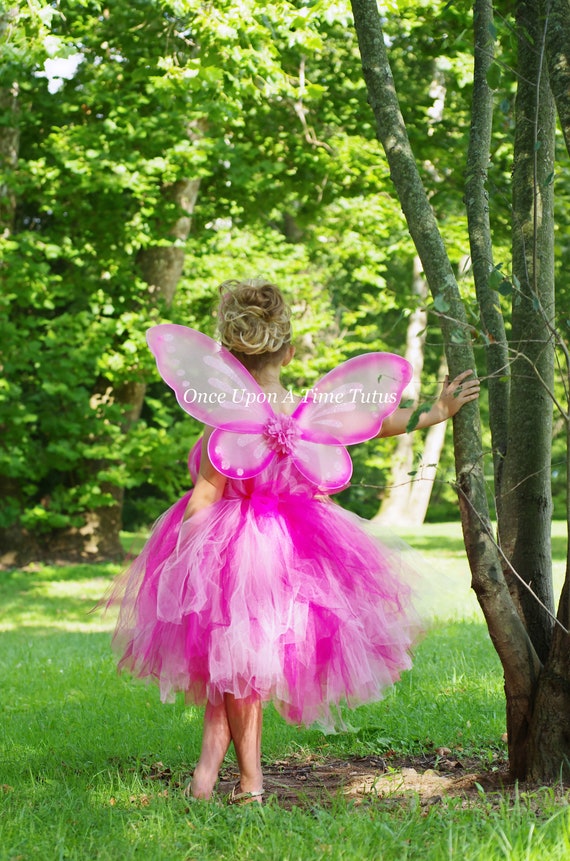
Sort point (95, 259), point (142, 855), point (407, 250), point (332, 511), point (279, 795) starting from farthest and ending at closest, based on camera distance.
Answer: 1. point (407, 250)
2. point (95, 259)
3. point (332, 511)
4. point (279, 795)
5. point (142, 855)

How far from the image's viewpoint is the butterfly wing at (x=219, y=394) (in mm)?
3180

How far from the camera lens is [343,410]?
10.9ft

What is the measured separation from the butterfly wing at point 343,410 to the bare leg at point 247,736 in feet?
2.56

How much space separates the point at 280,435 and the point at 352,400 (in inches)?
11.3

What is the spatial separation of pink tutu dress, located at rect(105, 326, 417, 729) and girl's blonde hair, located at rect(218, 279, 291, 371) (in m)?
0.39

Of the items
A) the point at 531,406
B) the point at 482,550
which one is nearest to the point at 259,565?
the point at 482,550

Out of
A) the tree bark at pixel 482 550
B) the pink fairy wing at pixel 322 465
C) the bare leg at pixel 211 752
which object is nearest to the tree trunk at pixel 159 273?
the pink fairy wing at pixel 322 465

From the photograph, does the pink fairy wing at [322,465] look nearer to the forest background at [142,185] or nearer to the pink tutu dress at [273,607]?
the pink tutu dress at [273,607]

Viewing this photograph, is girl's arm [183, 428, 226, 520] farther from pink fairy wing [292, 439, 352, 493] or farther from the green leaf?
the green leaf

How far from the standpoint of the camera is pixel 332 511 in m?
3.31

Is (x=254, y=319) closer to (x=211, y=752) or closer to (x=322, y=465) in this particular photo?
(x=322, y=465)

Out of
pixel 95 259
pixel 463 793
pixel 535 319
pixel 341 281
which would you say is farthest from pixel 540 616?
pixel 341 281

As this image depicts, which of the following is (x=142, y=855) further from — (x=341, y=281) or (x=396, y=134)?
(x=341, y=281)

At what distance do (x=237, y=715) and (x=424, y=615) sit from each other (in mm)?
717
